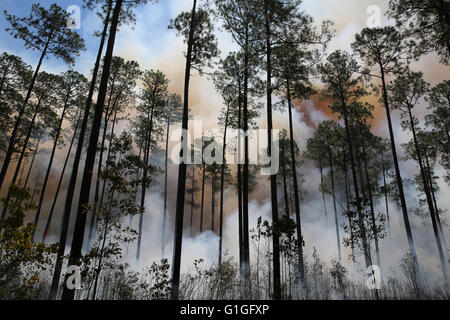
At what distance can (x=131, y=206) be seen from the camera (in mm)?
7406

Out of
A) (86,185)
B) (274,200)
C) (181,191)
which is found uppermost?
(274,200)

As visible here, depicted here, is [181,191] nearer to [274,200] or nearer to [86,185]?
[86,185]

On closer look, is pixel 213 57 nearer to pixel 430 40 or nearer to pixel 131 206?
pixel 131 206

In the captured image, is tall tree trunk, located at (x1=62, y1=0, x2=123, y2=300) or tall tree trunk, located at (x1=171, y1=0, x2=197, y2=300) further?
tall tree trunk, located at (x1=171, y1=0, x2=197, y2=300)

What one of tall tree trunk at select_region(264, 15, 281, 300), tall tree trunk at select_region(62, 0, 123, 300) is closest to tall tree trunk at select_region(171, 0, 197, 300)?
tall tree trunk at select_region(62, 0, 123, 300)

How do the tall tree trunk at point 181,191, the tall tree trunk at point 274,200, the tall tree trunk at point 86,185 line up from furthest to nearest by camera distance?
the tall tree trunk at point 274,200
the tall tree trunk at point 181,191
the tall tree trunk at point 86,185

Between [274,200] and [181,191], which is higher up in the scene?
[274,200]

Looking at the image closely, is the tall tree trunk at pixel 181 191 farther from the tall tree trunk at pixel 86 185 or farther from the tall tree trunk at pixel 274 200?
the tall tree trunk at pixel 274 200

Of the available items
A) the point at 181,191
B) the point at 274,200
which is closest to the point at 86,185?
the point at 181,191

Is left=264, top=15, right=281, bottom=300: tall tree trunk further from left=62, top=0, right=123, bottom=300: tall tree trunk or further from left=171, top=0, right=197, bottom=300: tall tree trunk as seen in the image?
left=62, top=0, right=123, bottom=300: tall tree trunk

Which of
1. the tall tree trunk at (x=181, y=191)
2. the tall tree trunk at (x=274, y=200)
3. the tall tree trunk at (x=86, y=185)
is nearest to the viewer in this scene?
the tall tree trunk at (x=86, y=185)

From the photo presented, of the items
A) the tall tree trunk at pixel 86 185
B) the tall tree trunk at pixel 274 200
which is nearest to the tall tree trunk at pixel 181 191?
→ the tall tree trunk at pixel 86 185
